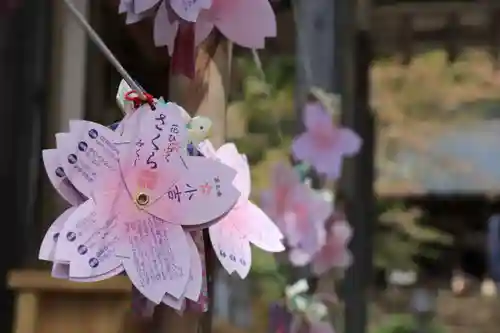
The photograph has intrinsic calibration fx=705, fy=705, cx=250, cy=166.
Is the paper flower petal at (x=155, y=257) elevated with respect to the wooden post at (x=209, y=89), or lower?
lower

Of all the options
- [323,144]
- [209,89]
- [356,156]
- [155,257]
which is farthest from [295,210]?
[356,156]

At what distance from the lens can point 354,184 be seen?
4.59 feet

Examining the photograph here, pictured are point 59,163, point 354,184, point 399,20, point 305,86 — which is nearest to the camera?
point 59,163

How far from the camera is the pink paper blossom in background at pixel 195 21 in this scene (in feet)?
1.54

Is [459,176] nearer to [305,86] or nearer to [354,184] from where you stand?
[354,184]

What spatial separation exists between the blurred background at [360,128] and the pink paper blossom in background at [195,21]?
0.27 feet

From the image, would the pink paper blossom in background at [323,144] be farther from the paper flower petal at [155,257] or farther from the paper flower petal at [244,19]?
the paper flower petal at [155,257]

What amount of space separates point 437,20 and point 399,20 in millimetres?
99

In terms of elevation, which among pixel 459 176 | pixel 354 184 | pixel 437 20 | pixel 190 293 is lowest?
pixel 459 176

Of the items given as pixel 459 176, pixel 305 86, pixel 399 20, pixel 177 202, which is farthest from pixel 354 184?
pixel 177 202

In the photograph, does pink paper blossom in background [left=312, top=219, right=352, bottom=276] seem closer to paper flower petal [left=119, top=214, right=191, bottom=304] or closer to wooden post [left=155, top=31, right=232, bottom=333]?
wooden post [left=155, top=31, right=232, bottom=333]

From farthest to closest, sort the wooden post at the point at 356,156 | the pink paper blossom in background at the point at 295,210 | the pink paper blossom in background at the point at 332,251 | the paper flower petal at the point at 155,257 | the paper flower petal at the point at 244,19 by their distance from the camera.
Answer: the wooden post at the point at 356,156, the pink paper blossom in background at the point at 332,251, the pink paper blossom in background at the point at 295,210, the paper flower petal at the point at 244,19, the paper flower petal at the point at 155,257

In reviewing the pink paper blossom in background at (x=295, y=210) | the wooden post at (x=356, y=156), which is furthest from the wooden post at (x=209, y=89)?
the wooden post at (x=356, y=156)

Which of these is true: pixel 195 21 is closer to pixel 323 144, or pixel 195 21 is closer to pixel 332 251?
pixel 323 144
